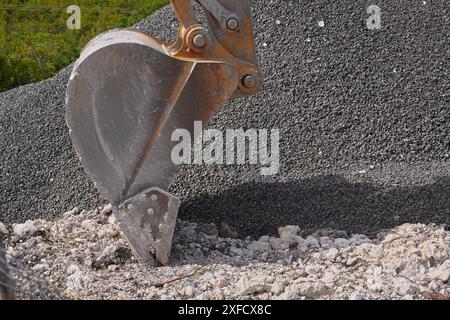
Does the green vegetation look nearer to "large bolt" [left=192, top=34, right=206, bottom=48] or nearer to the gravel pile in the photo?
the gravel pile

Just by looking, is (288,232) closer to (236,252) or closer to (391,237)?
(236,252)

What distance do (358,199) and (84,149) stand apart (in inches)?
66.1

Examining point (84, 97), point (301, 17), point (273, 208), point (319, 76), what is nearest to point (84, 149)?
point (84, 97)

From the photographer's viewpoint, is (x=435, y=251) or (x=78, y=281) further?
(x=435, y=251)

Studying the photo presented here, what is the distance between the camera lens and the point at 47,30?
11.5 m

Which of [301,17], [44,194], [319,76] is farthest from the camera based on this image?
[301,17]

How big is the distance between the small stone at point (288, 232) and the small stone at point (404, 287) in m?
0.90

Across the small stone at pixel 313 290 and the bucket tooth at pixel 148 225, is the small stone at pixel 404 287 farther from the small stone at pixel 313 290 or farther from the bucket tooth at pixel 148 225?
the bucket tooth at pixel 148 225

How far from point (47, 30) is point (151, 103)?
264 inches

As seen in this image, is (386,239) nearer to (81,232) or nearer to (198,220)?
(198,220)

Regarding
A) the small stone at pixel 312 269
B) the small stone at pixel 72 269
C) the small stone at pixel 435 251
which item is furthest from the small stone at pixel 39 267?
the small stone at pixel 435 251

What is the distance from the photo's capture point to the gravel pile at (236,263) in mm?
4586

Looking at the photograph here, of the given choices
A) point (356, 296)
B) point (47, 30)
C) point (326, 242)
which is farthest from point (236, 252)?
point (47, 30)

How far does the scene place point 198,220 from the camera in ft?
18.8
